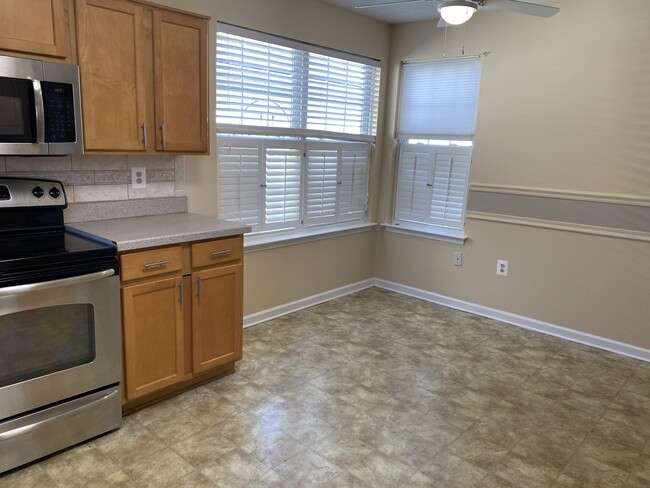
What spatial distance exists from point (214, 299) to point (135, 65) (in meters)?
1.28

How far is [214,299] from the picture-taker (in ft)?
8.91

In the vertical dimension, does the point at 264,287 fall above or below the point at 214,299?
below

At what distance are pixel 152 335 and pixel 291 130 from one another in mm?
1961

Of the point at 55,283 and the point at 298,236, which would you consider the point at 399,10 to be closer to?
the point at 298,236

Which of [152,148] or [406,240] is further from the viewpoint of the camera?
[406,240]

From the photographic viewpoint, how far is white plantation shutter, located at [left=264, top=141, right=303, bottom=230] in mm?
3691

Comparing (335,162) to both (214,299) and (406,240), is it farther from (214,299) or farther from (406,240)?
Result: (214,299)

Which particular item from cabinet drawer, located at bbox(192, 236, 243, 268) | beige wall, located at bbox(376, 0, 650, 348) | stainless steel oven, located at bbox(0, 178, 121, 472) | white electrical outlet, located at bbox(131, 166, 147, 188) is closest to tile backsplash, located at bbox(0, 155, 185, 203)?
white electrical outlet, located at bbox(131, 166, 147, 188)

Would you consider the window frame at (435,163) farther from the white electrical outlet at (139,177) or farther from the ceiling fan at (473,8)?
the white electrical outlet at (139,177)

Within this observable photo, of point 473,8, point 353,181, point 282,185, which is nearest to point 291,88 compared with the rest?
point 282,185

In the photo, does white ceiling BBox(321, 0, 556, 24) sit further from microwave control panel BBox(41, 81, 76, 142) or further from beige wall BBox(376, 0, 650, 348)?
microwave control panel BBox(41, 81, 76, 142)

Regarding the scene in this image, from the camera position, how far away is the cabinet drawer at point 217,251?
8.42 feet

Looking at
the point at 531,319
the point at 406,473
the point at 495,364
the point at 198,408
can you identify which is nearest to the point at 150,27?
the point at 198,408

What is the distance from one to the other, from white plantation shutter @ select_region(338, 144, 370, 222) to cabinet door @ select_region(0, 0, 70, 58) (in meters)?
2.48
